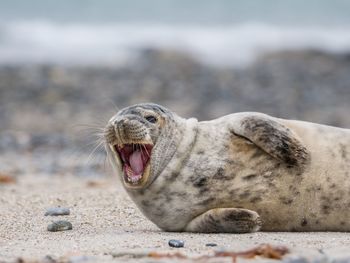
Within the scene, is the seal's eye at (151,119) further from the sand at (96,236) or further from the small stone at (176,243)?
the small stone at (176,243)

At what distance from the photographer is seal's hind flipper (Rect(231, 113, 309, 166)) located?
19.3 ft

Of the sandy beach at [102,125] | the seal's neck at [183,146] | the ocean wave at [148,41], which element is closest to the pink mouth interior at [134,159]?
the seal's neck at [183,146]

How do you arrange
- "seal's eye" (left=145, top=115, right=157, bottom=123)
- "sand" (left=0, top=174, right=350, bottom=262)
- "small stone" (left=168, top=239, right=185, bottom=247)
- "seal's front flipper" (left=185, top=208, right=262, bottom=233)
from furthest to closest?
"seal's eye" (left=145, top=115, right=157, bottom=123) → "seal's front flipper" (left=185, top=208, right=262, bottom=233) → "small stone" (left=168, top=239, right=185, bottom=247) → "sand" (left=0, top=174, right=350, bottom=262)

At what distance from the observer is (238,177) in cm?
596

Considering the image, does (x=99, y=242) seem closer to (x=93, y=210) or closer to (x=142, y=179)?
(x=142, y=179)

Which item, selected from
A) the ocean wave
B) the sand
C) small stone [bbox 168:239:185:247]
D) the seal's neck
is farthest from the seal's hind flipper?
the ocean wave

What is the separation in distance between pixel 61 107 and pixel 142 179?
1100 cm

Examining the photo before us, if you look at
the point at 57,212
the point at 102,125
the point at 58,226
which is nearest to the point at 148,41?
the point at 57,212

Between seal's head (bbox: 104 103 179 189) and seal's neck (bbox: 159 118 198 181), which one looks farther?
seal's neck (bbox: 159 118 198 181)

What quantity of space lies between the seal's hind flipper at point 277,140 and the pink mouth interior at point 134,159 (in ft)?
2.01

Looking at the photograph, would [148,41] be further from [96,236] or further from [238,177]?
[96,236]

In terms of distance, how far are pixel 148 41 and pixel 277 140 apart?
742 inches

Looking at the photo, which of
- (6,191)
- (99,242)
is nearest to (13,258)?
(99,242)

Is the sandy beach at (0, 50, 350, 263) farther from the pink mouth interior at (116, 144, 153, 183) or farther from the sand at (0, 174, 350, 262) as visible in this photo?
the pink mouth interior at (116, 144, 153, 183)
